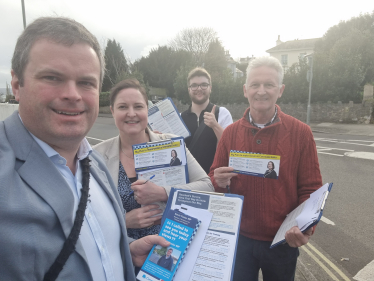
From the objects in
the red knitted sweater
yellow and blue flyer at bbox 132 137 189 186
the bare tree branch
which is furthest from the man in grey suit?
the bare tree branch

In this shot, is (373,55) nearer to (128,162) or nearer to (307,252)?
(307,252)

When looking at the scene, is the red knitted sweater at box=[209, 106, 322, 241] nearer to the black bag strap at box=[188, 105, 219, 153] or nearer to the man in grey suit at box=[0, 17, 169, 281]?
the black bag strap at box=[188, 105, 219, 153]

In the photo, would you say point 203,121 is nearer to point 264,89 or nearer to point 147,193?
point 264,89

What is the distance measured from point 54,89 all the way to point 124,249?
0.88 metres

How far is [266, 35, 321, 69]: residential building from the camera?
4822 cm

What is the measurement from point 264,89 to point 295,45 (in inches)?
2154

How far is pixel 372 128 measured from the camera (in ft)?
55.3

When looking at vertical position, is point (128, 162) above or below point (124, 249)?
above

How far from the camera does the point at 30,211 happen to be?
790 mm

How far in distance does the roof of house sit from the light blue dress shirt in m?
55.1

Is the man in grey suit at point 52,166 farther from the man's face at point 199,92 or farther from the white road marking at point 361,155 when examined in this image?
the white road marking at point 361,155

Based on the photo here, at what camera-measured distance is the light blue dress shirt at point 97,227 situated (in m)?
1.05

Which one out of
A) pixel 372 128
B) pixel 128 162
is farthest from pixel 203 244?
pixel 372 128

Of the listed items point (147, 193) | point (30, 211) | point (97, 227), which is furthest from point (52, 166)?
point (147, 193)
